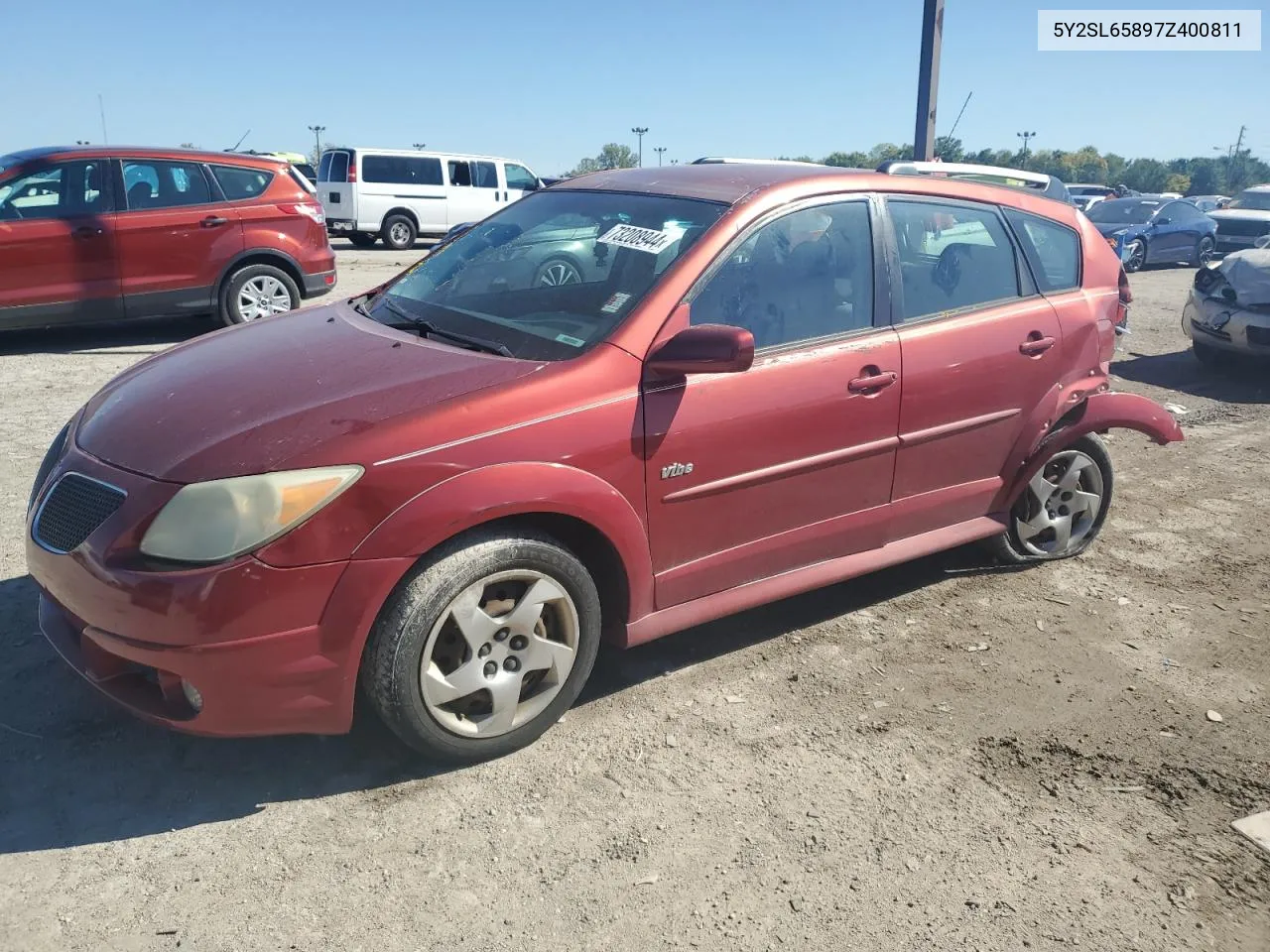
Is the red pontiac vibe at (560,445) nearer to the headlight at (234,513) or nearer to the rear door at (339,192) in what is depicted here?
the headlight at (234,513)

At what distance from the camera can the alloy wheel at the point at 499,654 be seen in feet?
9.32

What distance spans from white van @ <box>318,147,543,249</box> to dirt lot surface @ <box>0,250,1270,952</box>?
1626 centimetres

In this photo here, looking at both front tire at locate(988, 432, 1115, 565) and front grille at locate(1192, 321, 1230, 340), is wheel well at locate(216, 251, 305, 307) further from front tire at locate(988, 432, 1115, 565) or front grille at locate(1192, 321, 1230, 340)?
front grille at locate(1192, 321, 1230, 340)

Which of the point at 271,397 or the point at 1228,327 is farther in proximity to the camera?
the point at 1228,327

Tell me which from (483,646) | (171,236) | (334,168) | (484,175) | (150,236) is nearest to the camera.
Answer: (483,646)

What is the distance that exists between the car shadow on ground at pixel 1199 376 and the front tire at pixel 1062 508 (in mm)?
4467

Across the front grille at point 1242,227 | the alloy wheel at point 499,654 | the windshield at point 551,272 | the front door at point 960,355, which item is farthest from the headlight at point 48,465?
the front grille at point 1242,227

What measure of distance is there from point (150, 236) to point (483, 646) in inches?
282

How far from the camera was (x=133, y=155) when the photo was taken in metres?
8.55

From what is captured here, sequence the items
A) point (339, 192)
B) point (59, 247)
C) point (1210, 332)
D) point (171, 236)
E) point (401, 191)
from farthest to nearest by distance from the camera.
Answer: point (401, 191), point (339, 192), point (1210, 332), point (171, 236), point (59, 247)

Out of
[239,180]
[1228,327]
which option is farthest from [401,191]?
[1228,327]

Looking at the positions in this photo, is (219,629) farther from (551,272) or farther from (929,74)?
(929,74)

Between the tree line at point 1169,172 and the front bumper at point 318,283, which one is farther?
the tree line at point 1169,172

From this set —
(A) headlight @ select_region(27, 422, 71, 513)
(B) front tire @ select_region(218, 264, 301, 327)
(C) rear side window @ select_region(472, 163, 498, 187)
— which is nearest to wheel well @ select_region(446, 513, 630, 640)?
(A) headlight @ select_region(27, 422, 71, 513)
